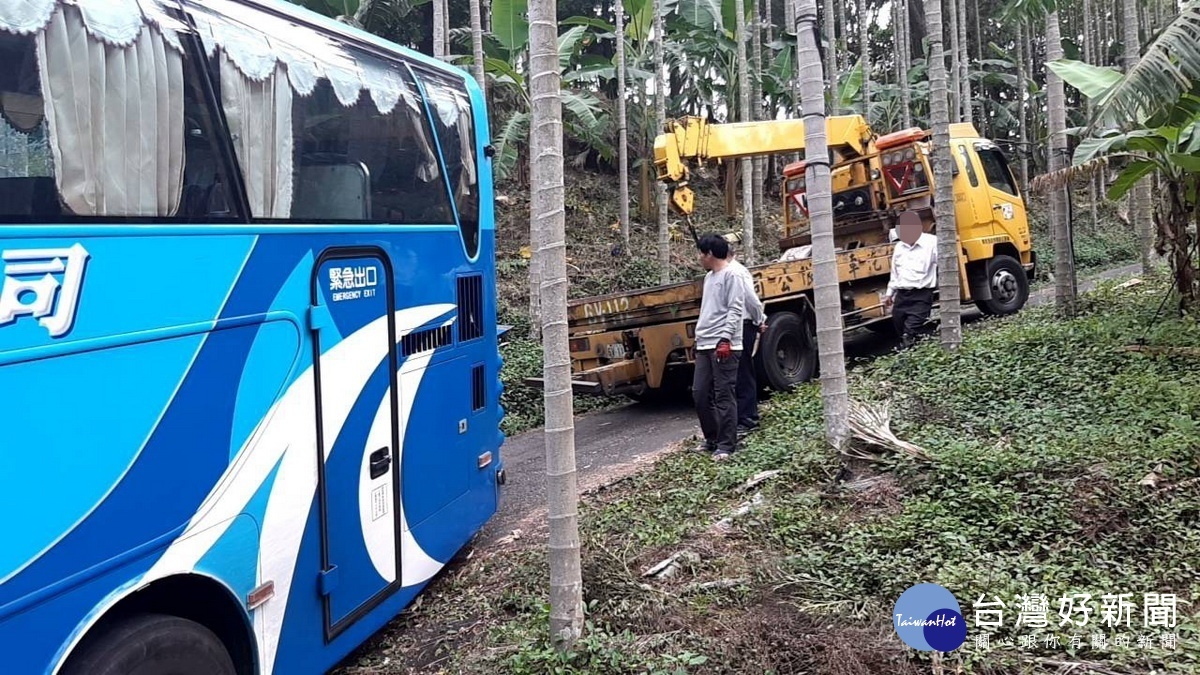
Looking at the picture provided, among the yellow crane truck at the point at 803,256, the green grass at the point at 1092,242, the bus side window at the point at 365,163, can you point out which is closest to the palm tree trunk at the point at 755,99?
the yellow crane truck at the point at 803,256

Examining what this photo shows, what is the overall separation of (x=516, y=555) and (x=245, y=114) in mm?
3009

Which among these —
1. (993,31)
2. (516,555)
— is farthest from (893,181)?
(993,31)

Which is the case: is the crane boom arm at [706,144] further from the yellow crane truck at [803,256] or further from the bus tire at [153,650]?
the bus tire at [153,650]

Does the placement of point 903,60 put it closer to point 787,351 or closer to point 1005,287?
point 1005,287

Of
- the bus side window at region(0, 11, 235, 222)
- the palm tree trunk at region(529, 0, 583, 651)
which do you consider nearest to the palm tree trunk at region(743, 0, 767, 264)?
the palm tree trunk at region(529, 0, 583, 651)

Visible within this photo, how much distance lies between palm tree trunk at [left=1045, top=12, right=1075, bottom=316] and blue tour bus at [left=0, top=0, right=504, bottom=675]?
267 inches

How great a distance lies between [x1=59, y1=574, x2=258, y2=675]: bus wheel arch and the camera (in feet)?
8.75

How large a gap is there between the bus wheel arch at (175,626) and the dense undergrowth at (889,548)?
0.95m

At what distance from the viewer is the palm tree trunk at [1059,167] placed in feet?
28.3

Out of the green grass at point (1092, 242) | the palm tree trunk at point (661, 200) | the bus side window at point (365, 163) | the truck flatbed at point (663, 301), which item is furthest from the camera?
the green grass at point (1092, 242)

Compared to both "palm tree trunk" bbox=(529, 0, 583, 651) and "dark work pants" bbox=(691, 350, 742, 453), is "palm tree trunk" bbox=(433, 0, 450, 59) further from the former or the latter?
"palm tree trunk" bbox=(529, 0, 583, 651)

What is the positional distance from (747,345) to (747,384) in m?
0.38

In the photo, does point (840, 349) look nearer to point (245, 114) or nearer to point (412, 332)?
point (412, 332)

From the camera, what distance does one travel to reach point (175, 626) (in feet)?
9.67
